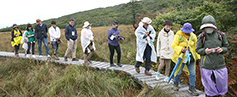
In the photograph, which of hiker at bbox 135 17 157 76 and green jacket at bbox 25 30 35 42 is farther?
green jacket at bbox 25 30 35 42

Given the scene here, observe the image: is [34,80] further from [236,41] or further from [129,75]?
[236,41]

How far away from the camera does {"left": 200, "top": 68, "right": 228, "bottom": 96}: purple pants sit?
10.6 ft

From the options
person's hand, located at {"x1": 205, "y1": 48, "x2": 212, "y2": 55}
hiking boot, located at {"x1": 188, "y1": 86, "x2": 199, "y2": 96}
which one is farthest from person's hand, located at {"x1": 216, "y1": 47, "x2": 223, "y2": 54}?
hiking boot, located at {"x1": 188, "y1": 86, "x2": 199, "y2": 96}

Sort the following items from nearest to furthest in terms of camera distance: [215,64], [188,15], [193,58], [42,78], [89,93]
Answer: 1. [215,64]
2. [193,58]
3. [89,93]
4. [42,78]
5. [188,15]

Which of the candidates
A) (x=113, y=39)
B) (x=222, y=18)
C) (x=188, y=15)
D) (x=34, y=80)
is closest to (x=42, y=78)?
(x=34, y=80)

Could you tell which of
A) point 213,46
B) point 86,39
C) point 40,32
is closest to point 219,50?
point 213,46

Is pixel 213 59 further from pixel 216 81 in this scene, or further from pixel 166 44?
pixel 166 44

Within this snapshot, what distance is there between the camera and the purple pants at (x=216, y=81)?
3232 millimetres

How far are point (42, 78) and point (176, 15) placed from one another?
7281 millimetres

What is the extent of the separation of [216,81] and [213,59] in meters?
0.46

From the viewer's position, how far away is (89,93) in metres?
4.24

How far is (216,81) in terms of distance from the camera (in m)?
3.27

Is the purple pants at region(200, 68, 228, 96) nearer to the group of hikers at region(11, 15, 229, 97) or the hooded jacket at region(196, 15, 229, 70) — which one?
the group of hikers at region(11, 15, 229, 97)

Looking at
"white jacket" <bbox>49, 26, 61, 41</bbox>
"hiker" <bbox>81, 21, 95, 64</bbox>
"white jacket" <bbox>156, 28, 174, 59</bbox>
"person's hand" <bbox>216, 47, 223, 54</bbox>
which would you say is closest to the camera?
"person's hand" <bbox>216, 47, 223, 54</bbox>
